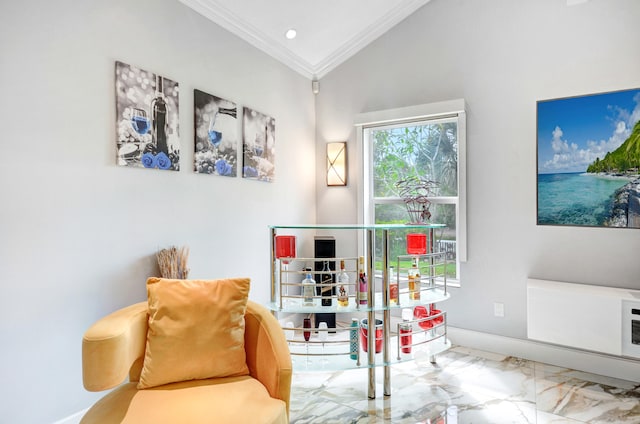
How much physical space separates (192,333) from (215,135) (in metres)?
1.64

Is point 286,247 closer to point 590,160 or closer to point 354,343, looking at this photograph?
point 354,343

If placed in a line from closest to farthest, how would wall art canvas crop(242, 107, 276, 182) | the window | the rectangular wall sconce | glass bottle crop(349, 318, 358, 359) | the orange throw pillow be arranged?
the orange throw pillow
glass bottle crop(349, 318, 358, 359)
wall art canvas crop(242, 107, 276, 182)
the window
the rectangular wall sconce

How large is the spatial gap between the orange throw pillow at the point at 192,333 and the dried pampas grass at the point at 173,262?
643 mm

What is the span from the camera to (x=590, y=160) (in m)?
2.71

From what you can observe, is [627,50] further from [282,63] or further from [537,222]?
[282,63]

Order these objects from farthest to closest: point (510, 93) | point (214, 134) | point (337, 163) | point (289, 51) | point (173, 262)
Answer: point (337, 163) → point (289, 51) → point (510, 93) → point (214, 134) → point (173, 262)

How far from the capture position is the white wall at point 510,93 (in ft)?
8.69

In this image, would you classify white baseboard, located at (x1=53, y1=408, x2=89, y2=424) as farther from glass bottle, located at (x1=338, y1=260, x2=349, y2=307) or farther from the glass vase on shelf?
glass bottle, located at (x1=338, y1=260, x2=349, y2=307)

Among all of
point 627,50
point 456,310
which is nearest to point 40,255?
point 456,310

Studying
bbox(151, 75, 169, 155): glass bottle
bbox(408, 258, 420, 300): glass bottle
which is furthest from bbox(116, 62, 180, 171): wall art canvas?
bbox(408, 258, 420, 300): glass bottle

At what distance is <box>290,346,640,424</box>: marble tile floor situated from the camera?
2.15m

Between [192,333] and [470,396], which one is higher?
[192,333]

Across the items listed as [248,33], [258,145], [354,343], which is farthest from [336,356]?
[248,33]

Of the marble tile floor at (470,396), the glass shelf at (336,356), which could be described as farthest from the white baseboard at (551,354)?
the glass shelf at (336,356)
